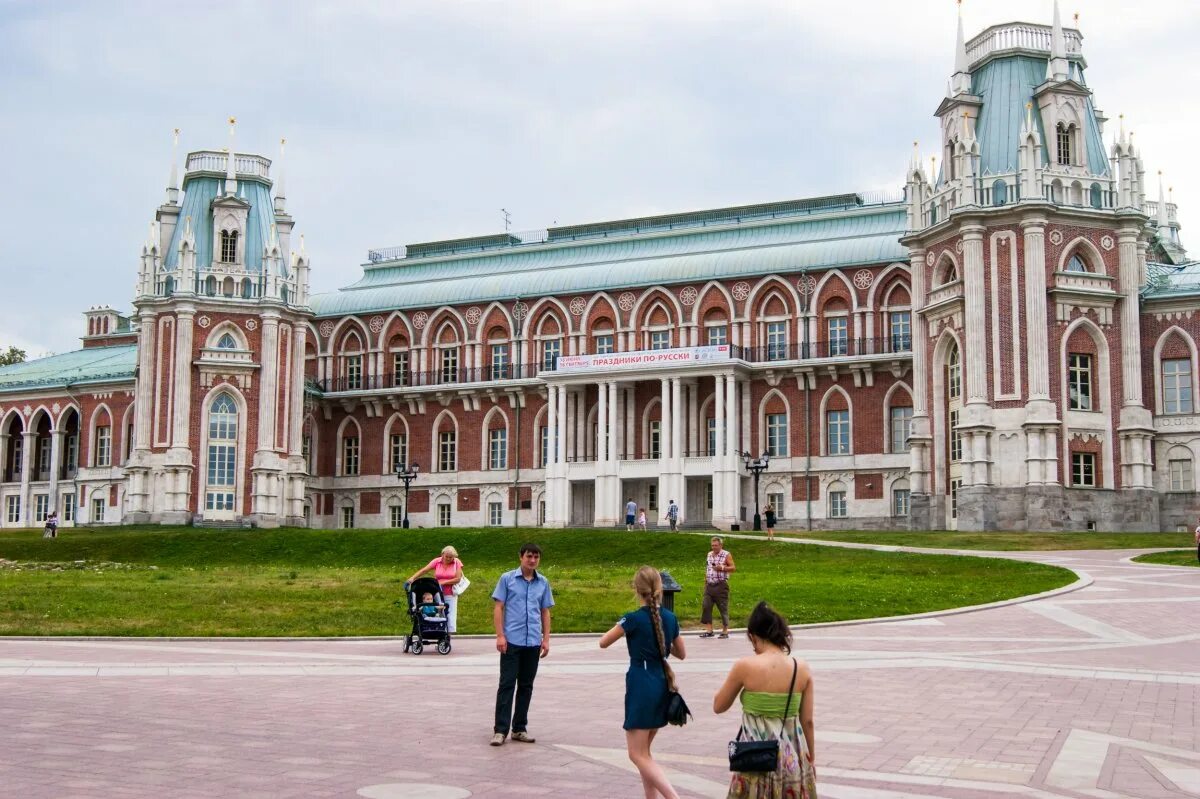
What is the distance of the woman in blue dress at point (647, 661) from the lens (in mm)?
10250

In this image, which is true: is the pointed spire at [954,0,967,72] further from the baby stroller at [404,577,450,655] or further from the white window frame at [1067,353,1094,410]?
the baby stroller at [404,577,450,655]

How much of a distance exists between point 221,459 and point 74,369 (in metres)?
18.1

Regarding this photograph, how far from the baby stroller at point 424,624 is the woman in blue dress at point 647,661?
10859mm

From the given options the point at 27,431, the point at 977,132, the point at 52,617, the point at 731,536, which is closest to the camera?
the point at 52,617

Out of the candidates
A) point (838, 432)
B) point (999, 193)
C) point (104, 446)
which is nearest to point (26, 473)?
point (104, 446)

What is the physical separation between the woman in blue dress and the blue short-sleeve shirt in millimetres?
2852

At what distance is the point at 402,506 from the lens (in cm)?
7312

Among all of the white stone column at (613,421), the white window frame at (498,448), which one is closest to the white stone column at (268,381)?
the white window frame at (498,448)

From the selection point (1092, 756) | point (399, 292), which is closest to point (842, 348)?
point (399, 292)

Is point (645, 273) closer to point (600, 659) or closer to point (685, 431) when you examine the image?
point (685, 431)

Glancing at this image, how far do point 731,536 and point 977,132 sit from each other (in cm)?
2100

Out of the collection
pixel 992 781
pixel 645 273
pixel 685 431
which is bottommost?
pixel 992 781

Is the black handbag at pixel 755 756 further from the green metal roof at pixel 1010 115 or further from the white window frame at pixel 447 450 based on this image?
the white window frame at pixel 447 450

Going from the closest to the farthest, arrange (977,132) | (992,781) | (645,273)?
(992,781) < (977,132) < (645,273)
